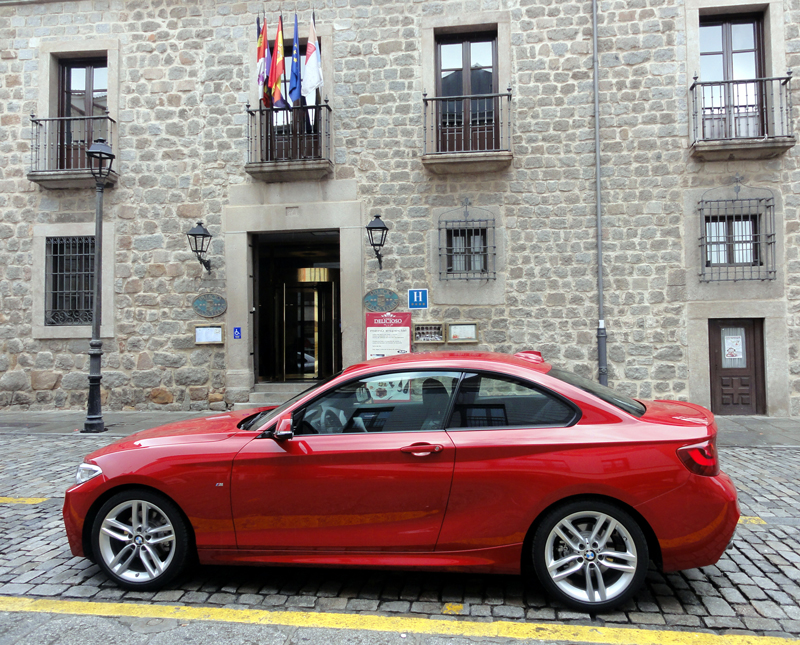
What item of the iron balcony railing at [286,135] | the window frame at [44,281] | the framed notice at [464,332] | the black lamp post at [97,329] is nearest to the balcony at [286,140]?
the iron balcony railing at [286,135]

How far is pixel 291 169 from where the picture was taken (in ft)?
34.5

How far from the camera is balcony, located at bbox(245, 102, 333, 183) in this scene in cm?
1064

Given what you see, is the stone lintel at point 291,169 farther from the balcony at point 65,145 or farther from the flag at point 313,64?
the balcony at point 65,145

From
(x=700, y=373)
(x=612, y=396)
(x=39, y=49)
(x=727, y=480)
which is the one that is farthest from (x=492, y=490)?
(x=39, y=49)

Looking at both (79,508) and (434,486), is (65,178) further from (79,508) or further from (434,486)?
(434,486)

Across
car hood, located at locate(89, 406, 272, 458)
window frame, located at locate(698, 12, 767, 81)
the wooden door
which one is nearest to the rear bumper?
car hood, located at locate(89, 406, 272, 458)

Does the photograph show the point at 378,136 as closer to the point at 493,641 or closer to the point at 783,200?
the point at 783,200

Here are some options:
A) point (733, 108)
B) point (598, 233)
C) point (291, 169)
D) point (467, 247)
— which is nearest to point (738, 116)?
point (733, 108)

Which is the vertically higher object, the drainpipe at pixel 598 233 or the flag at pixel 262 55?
the flag at pixel 262 55

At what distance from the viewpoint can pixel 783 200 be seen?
9812mm

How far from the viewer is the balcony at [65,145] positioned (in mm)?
11102

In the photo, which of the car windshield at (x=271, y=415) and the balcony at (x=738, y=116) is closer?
the car windshield at (x=271, y=415)

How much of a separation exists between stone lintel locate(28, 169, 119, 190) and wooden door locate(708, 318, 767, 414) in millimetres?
12062

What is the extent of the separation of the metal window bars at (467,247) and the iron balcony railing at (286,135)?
112 inches
